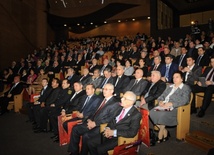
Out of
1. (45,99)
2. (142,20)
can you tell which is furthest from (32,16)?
(45,99)

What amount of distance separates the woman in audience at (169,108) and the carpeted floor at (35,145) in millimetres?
238

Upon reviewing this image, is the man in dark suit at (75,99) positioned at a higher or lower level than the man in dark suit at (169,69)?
lower

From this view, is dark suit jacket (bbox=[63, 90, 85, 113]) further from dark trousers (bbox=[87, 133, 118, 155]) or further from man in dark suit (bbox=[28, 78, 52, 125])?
dark trousers (bbox=[87, 133, 118, 155])

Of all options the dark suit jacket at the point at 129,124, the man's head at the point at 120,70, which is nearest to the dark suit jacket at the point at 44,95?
the man's head at the point at 120,70

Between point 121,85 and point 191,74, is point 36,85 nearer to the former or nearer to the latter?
point 121,85

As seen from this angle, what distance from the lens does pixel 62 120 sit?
152 inches

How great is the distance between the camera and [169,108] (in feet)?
11.1

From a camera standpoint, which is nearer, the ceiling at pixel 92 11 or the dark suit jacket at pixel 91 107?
the dark suit jacket at pixel 91 107

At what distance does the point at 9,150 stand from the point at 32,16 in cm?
1240

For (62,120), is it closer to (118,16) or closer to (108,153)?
(108,153)

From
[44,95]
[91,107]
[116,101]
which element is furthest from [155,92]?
[44,95]

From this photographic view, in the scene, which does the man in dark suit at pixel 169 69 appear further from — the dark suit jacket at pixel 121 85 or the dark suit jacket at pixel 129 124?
the dark suit jacket at pixel 129 124

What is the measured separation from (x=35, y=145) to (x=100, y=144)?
1500 mm

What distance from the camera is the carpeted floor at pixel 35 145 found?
10.3 feet
